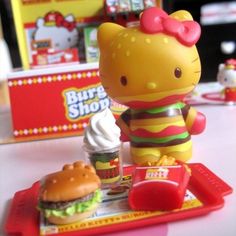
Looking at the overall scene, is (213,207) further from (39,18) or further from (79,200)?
(39,18)

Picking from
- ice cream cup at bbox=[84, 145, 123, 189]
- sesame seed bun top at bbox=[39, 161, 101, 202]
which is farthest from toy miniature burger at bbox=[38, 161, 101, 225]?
ice cream cup at bbox=[84, 145, 123, 189]

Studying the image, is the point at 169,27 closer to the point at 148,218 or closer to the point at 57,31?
the point at 148,218

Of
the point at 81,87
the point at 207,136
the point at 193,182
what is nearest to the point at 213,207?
the point at 193,182

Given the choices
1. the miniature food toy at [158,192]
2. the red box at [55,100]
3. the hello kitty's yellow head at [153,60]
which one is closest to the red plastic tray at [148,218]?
the miniature food toy at [158,192]

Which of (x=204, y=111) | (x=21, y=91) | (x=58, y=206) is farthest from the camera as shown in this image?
(x=204, y=111)

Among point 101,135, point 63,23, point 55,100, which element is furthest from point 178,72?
point 63,23

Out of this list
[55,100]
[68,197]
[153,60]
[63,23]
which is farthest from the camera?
[63,23]

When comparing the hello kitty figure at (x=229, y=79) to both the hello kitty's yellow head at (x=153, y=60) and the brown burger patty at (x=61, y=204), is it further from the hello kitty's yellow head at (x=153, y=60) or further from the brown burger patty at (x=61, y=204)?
the brown burger patty at (x=61, y=204)
